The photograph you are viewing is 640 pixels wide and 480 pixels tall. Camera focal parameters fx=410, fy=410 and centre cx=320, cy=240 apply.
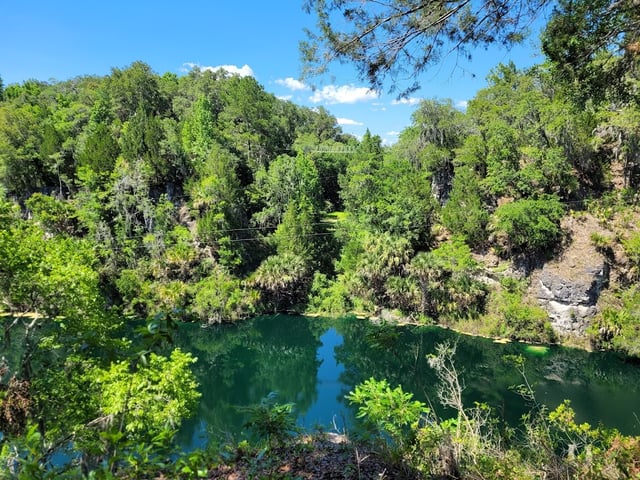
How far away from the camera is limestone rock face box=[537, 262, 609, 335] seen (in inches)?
781

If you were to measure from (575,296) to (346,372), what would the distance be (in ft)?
38.6

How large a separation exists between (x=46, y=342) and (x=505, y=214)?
2035 cm

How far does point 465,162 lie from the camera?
2561 cm

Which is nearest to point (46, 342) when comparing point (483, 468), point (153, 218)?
point (483, 468)

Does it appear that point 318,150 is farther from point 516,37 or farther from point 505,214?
point 516,37

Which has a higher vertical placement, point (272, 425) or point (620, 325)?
point (272, 425)

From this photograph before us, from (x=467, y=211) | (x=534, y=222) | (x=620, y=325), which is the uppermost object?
(x=467, y=211)

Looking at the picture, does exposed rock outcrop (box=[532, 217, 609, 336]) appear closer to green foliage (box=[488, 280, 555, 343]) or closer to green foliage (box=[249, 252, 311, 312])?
green foliage (box=[488, 280, 555, 343])

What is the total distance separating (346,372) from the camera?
19.0m

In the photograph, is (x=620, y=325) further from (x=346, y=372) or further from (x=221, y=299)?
(x=221, y=299)

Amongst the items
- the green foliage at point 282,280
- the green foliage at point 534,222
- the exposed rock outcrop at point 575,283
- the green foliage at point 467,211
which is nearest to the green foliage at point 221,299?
the green foliage at point 282,280

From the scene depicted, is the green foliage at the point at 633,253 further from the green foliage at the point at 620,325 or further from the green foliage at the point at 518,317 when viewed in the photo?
the green foliage at the point at 518,317

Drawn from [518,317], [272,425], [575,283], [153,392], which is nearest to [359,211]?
[518,317]

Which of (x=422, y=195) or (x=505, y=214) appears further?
(x=422, y=195)
